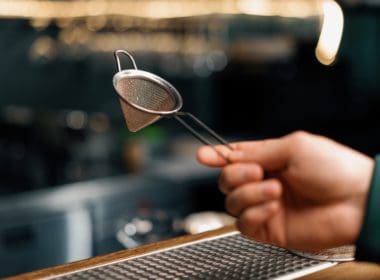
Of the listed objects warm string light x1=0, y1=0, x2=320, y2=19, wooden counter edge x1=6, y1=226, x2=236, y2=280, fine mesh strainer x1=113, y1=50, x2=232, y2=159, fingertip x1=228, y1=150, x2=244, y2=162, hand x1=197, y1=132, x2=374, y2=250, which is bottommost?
wooden counter edge x1=6, y1=226, x2=236, y2=280

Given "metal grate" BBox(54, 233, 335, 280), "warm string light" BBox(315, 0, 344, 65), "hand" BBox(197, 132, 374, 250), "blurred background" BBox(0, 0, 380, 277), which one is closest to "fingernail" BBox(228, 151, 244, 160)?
"hand" BBox(197, 132, 374, 250)

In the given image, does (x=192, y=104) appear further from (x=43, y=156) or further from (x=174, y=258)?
(x=174, y=258)

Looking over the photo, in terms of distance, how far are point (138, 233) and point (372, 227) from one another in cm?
104

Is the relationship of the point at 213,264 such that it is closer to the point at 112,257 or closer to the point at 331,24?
the point at 112,257

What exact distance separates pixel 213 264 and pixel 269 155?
334mm

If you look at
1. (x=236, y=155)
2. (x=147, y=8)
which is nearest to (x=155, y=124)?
(x=147, y=8)

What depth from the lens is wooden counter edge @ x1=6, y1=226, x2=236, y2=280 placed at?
3.57ft

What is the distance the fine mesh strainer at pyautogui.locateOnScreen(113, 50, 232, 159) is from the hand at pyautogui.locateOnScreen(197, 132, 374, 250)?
57mm

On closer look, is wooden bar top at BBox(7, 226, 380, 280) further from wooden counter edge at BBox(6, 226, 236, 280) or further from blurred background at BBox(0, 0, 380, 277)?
blurred background at BBox(0, 0, 380, 277)

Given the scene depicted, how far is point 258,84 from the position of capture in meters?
5.54

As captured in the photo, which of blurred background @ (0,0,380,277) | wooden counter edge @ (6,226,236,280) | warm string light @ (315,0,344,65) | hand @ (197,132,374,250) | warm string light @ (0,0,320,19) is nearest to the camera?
hand @ (197,132,374,250)

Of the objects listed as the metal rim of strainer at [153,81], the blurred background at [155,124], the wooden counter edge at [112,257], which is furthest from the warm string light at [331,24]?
the metal rim of strainer at [153,81]

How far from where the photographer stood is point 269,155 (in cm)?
91

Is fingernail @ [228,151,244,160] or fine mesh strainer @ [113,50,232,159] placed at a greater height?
fine mesh strainer @ [113,50,232,159]
